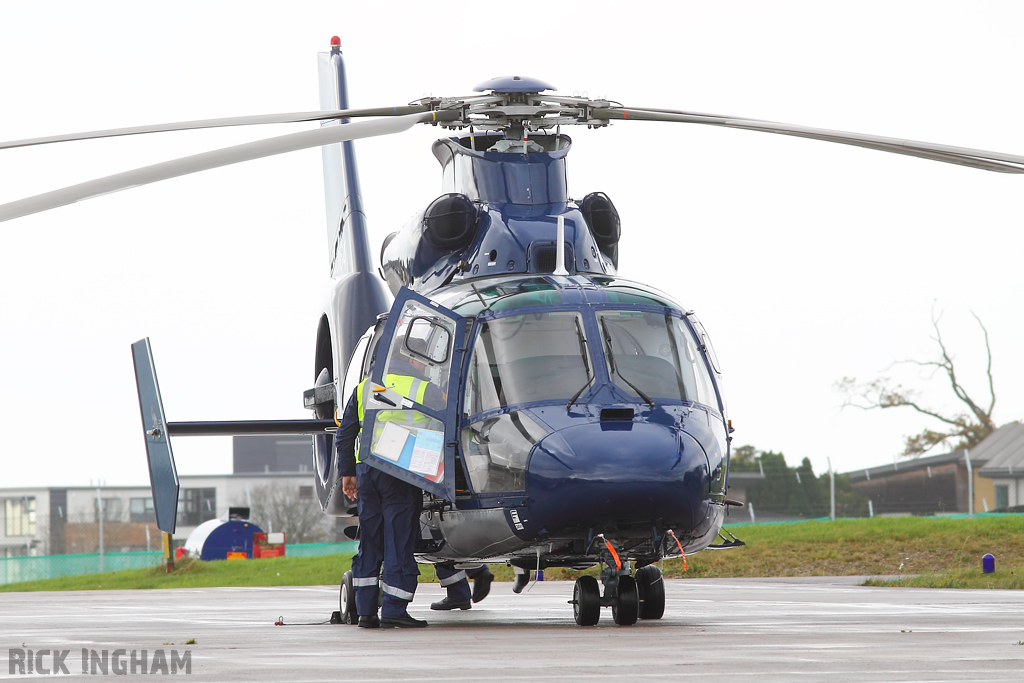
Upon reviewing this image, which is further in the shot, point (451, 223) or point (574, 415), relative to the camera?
point (451, 223)

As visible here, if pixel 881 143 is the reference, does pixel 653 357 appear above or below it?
below

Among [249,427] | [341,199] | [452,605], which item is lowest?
[452,605]

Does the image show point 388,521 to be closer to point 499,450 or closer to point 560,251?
point 499,450

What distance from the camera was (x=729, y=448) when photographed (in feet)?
29.8

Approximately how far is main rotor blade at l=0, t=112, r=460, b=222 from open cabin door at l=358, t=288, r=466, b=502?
5.22 ft

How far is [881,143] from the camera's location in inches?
330

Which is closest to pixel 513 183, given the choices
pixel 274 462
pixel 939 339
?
pixel 939 339

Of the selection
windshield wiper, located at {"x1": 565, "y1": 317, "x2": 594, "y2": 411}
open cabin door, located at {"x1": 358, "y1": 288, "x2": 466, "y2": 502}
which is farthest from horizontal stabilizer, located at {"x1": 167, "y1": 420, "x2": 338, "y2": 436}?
windshield wiper, located at {"x1": 565, "y1": 317, "x2": 594, "y2": 411}

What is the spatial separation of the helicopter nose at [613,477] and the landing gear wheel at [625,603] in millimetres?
566

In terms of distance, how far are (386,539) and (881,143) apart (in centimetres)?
438

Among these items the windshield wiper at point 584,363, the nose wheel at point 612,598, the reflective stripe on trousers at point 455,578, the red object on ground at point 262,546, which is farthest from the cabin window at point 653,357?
the red object on ground at point 262,546

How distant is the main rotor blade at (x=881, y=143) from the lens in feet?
26.2

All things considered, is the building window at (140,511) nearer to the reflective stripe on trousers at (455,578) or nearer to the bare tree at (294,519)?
the bare tree at (294,519)

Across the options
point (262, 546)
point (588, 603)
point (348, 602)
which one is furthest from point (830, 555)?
point (262, 546)
